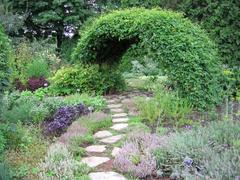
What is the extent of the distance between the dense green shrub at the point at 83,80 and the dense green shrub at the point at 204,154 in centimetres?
441

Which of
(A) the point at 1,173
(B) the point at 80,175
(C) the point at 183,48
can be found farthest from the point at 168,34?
(A) the point at 1,173

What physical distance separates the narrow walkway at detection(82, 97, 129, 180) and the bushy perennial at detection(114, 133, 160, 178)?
0.42 ft

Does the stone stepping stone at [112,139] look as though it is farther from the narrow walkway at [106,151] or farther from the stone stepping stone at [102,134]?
the stone stepping stone at [102,134]

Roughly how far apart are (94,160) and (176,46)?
3.13 meters

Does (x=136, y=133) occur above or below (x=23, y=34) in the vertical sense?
below

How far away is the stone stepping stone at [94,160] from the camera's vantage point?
4.48 metres

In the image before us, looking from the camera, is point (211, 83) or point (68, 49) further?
point (68, 49)

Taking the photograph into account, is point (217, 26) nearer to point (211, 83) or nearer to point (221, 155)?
point (211, 83)

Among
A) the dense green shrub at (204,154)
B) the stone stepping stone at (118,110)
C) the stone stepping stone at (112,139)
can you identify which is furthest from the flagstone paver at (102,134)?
the stone stepping stone at (118,110)

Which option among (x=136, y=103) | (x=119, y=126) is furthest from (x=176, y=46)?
(x=119, y=126)

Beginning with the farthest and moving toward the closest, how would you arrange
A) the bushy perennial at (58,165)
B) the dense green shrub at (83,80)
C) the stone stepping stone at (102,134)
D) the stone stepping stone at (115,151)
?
the dense green shrub at (83,80) → the stone stepping stone at (102,134) → the stone stepping stone at (115,151) → the bushy perennial at (58,165)

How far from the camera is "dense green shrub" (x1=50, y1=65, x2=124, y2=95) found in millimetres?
8781

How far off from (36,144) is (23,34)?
17541mm

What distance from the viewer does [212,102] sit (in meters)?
6.94
